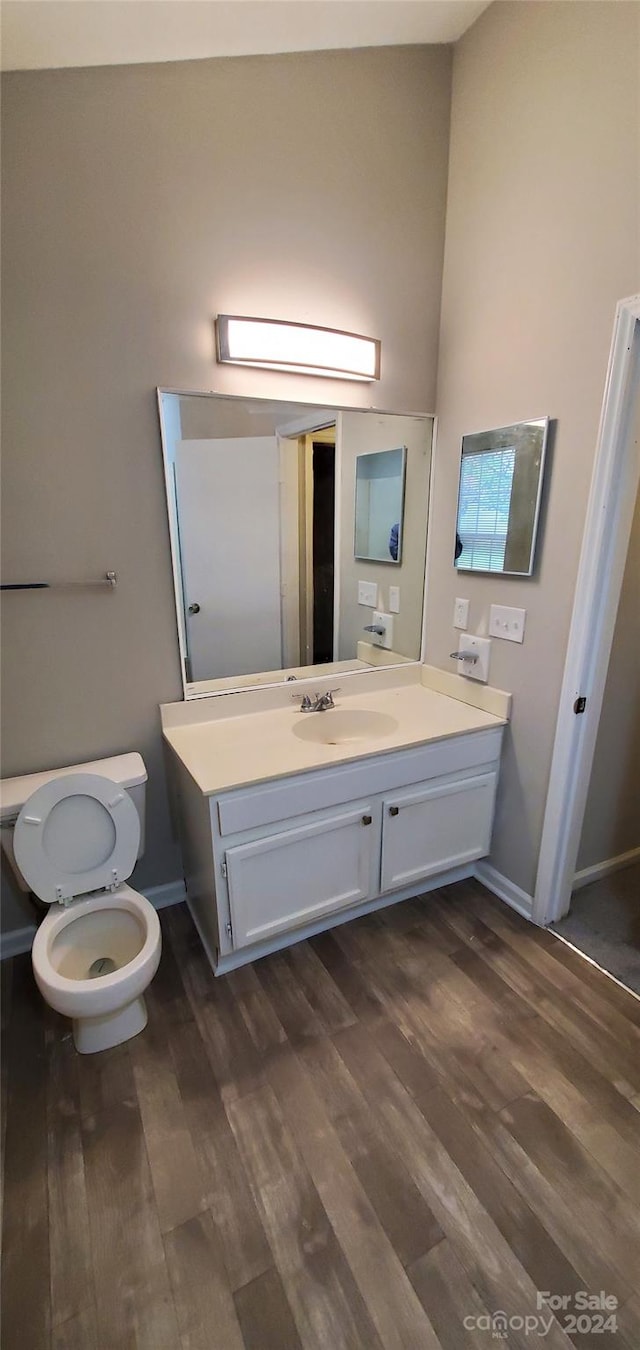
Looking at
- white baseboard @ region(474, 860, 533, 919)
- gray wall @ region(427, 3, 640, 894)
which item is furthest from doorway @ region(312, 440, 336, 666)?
white baseboard @ region(474, 860, 533, 919)

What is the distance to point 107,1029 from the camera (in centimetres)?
146

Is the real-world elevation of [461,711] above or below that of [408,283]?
below

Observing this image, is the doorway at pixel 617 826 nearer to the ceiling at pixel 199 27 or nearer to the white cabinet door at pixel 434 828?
the white cabinet door at pixel 434 828

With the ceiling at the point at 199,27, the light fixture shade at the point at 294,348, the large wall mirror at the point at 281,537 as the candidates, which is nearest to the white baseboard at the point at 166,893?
the large wall mirror at the point at 281,537

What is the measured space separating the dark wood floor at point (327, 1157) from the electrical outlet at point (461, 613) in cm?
118

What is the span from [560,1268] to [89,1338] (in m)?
0.90

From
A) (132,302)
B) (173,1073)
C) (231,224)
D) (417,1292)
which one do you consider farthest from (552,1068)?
(231,224)

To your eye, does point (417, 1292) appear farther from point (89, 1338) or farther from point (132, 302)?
point (132, 302)

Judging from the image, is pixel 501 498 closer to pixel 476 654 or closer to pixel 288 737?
pixel 476 654

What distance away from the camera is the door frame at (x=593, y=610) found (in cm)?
137

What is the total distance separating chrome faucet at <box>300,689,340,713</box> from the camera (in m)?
2.00

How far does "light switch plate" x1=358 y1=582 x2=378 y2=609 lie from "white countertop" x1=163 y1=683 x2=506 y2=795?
0.37 metres

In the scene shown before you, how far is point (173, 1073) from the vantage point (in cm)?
141

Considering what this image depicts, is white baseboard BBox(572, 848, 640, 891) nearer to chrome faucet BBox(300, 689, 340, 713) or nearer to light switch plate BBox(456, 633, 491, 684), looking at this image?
light switch plate BBox(456, 633, 491, 684)
